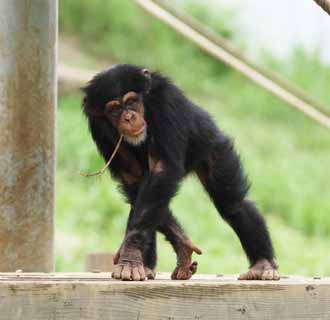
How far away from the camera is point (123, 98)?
373 cm

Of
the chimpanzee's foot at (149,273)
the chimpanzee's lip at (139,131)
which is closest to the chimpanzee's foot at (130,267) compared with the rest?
the chimpanzee's foot at (149,273)

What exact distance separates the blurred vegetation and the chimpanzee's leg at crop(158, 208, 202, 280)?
388cm

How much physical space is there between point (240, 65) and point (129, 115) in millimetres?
1934

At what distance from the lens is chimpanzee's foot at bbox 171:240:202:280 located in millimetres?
3627

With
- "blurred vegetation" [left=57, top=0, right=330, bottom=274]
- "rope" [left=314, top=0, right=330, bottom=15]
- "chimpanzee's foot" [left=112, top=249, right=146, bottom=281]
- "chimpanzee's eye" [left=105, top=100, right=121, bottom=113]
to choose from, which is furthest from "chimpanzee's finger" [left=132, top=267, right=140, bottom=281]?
"blurred vegetation" [left=57, top=0, right=330, bottom=274]

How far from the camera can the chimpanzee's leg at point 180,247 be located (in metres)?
3.65

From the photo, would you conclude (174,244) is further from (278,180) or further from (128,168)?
(278,180)

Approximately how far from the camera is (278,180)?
10891 millimetres

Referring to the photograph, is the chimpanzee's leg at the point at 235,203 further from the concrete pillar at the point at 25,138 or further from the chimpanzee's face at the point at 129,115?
the concrete pillar at the point at 25,138

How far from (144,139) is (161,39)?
1016 centimetres

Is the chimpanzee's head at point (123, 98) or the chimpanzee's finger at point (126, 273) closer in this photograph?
the chimpanzee's finger at point (126, 273)

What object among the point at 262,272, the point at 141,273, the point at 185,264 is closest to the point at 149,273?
the point at 185,264

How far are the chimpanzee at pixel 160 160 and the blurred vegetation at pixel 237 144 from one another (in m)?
3.78

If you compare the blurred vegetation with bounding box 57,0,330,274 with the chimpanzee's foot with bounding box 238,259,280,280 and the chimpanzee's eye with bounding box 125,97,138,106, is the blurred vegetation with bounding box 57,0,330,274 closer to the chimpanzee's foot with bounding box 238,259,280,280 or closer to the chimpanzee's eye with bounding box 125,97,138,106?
the chimpanzee's foot with bounding box 238,259,280,280
